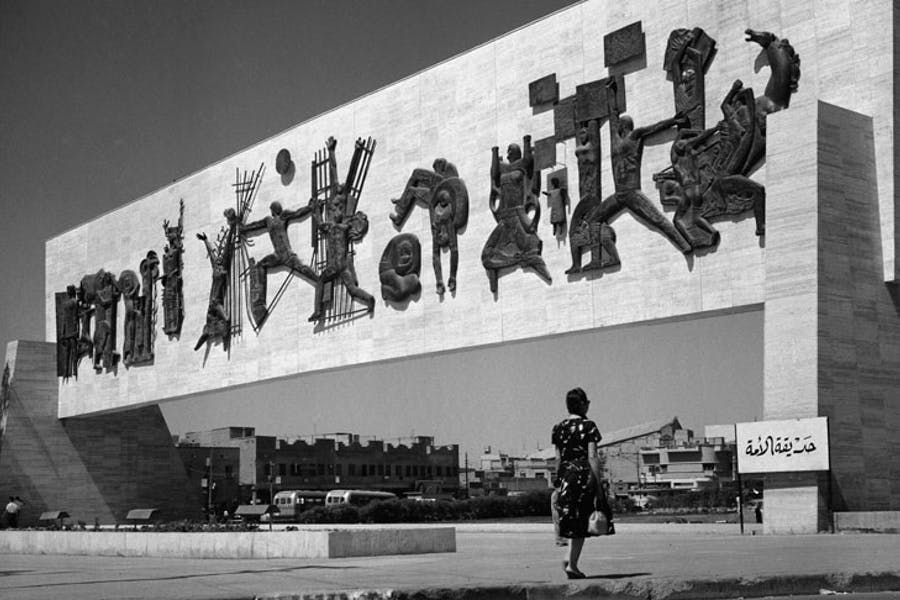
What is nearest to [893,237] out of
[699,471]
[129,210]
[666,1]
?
[666,1]

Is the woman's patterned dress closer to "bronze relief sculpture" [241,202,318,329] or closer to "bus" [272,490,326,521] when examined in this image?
"bronze relief sculpture" [241,202,318,329]

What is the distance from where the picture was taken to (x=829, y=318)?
52.0ft

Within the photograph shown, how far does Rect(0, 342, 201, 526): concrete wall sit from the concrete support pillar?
27.8 m

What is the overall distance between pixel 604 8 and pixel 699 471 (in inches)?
2941

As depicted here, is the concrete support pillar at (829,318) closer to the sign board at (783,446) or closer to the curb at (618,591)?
the sign board at (783,446)

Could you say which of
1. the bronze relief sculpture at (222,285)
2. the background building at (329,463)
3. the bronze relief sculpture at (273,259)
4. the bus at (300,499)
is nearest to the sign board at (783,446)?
the bronze relief sculpture at (273,259)

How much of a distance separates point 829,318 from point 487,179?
370 inches

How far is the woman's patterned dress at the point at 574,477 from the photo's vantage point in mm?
7336

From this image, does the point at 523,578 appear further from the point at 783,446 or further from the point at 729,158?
the point at 729,158

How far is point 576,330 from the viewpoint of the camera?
2172 cm

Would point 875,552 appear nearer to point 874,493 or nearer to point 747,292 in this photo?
point 874,493

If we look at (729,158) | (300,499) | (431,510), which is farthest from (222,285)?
(300,499)

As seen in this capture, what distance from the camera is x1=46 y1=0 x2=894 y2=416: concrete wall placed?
1812cm

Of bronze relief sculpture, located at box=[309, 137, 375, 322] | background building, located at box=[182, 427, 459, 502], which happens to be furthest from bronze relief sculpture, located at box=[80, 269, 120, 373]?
background building, located at box=[182, 427, 459, 502]
